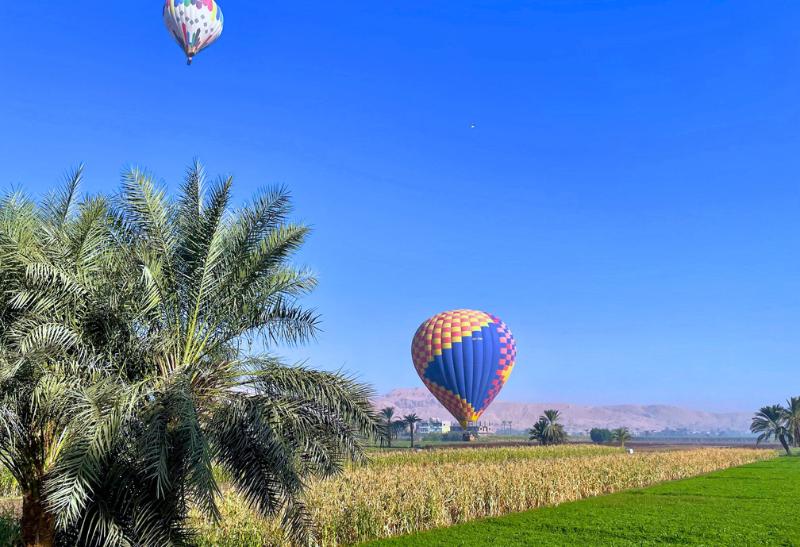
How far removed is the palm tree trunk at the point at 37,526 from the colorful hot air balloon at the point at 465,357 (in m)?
43.4

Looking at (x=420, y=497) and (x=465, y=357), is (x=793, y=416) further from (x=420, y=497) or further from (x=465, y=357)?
(x=420, y=497)

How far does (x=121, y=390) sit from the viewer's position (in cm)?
1183

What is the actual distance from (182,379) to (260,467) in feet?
7.63

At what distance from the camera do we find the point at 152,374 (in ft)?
44.3

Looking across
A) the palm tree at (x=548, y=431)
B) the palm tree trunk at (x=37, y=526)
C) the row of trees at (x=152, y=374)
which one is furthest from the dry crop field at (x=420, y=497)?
the palm tree at (x=548, y=431)

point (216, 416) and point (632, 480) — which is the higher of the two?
point (216, 416)

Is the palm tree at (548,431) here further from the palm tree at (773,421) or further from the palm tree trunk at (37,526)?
the palm tree trunk at (37,526)

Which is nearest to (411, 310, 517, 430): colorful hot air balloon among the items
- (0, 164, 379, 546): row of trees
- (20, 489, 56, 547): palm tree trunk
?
(0, 164, 379, 546): row of trees

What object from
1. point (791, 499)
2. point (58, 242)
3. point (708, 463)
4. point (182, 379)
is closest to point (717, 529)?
point (791, 499)

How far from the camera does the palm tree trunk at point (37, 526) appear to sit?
12.8 m

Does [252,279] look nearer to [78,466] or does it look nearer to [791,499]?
[78,466]

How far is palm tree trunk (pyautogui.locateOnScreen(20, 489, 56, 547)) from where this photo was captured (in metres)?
12.8

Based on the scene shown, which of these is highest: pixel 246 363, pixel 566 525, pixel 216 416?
pixel 246 363

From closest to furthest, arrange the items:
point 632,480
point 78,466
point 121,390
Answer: point 78,466 → point 121,390 → point 632,480
